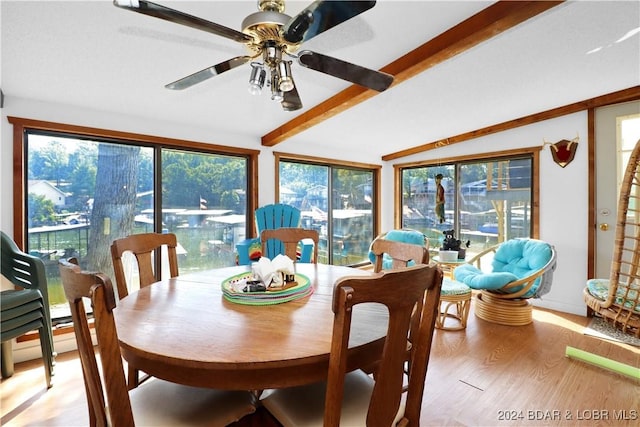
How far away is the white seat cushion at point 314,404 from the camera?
1125 mm

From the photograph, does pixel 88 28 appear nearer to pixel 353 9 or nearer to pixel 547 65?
pixel 353 9

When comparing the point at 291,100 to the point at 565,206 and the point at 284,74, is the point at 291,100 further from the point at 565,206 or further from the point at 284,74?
the point at 565,206

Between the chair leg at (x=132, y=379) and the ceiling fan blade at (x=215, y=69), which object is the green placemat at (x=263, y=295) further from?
the ceiling fan blade at (x=215, y=69)

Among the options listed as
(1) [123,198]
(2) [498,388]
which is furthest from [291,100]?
(2) [498,388]

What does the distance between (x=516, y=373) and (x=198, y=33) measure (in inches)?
129

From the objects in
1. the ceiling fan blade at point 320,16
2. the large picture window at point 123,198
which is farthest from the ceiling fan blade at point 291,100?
the large picture window at point 123,198

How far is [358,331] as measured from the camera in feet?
3.73

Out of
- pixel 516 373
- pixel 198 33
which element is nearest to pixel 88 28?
pixel 198 33

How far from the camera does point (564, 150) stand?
3627 millimetres

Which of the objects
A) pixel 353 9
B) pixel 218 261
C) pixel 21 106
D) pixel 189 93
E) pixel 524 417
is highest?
pixel 189 93

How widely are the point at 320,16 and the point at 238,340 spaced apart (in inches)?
46.8

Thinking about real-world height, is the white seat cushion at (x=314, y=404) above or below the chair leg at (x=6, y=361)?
above

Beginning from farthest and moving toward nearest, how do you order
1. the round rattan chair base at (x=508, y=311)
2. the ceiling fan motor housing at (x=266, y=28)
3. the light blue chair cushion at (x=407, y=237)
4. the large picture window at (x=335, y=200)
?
the large picture window at (x=335, y=200)
the light blue chair cushion at (x=407, y=237)
the round rattan chair base at (x=508, y=311)
the ceiling fan motor housing at (x=266, y=28)

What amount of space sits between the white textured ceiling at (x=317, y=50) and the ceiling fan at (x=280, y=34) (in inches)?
18.1
